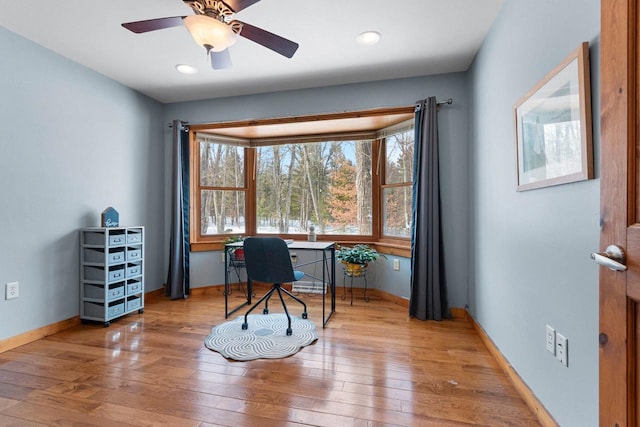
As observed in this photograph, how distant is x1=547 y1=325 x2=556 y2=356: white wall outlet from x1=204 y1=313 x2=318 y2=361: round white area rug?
154 centimetres

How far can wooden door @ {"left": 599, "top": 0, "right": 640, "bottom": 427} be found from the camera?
2.38 feet

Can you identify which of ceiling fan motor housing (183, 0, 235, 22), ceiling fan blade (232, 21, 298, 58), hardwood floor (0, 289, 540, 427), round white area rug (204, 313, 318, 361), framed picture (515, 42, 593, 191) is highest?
ceiling fan motor housing (183, 0, 235, 22)

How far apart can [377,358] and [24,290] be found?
278 cm

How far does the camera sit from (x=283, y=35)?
7.97 feet

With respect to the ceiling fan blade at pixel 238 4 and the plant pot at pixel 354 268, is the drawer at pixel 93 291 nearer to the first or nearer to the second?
the plant pot at pixel 354 268

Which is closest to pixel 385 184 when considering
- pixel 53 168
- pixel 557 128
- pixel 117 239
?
pixel 557 128

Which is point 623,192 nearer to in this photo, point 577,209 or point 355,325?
point 577,209

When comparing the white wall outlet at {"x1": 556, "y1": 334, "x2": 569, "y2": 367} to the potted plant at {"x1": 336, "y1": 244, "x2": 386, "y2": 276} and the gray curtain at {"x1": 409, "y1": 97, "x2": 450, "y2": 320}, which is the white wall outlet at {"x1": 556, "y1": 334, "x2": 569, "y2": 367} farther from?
the potted plant at {"x1": 336, "y1": 244, "x2": 386, "y2": 276}

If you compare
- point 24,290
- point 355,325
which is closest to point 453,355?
point 355,325

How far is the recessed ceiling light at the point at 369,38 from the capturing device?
238cm

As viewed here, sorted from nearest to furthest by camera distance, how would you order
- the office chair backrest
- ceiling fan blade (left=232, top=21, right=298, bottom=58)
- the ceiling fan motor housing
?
the ceiling fan motor housing → ceiling fan blade (left=232, top=21, right=298, bottom=58) → the office chair backrest

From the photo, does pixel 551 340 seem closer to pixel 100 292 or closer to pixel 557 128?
Result: pixel 557 128

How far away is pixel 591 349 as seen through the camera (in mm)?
1175

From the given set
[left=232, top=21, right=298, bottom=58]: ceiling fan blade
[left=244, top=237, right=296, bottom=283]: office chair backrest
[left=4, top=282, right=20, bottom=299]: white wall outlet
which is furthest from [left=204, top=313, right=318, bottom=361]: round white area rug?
[left=232, top=21, right=298, bottom=58]: ceiling fan blade
